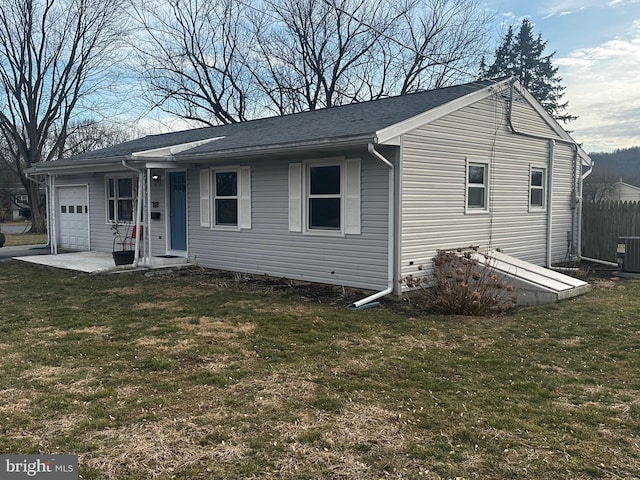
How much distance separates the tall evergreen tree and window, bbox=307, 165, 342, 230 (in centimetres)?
3245

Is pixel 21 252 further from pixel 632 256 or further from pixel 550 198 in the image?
pixel 632 256

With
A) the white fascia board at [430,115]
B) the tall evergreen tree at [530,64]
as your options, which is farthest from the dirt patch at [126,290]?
the tall evergreen tree at [530,64]

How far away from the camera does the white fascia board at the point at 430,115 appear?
25.4ft

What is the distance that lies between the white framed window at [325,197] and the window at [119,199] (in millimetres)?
5743

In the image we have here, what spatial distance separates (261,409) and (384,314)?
3.66 meters

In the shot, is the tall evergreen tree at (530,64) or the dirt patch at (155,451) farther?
the tall evergreen tree at (530,64)

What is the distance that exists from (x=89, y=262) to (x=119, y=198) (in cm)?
218

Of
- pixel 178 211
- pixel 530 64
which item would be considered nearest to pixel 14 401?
pixel 178 211

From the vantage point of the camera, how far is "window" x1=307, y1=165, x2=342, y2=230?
906 cm

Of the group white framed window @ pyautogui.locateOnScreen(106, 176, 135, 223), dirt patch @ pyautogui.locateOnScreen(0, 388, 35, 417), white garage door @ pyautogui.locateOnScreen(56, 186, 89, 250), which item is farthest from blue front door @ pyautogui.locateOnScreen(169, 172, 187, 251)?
dirt patch @ pyautogui.locateOnScreen(0, 388, 35, 417)

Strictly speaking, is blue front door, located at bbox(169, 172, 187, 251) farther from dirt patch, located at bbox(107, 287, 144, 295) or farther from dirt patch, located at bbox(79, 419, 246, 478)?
dirt patch, located at bbox(79, 419, 246, 478)

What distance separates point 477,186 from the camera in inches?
391

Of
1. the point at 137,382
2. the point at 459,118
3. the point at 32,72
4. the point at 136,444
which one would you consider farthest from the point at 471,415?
the point at 32,72

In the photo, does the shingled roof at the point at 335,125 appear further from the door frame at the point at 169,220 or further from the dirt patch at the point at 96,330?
the dirt patch at the point at 96,330
